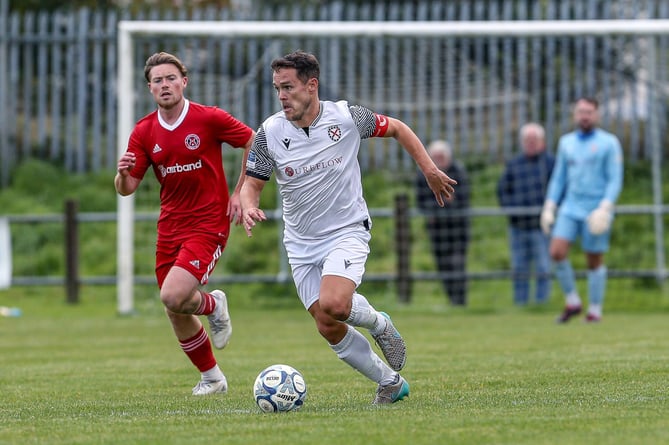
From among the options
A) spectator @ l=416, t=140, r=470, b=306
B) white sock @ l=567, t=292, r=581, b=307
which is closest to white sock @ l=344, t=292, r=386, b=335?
white sock @ l=567, t=292, r=581, b=307

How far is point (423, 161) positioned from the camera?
291 inches

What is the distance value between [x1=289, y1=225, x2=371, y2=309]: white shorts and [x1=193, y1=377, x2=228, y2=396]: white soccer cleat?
1148mm

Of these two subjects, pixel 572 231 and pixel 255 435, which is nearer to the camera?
pixel 255 435

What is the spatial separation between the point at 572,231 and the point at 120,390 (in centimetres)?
686

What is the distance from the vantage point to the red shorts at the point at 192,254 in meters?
8.33

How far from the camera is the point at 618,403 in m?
6.78

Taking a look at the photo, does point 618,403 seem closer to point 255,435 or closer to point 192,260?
point 255,435

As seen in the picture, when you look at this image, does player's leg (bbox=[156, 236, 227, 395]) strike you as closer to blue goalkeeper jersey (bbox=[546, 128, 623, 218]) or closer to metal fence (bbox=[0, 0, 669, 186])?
blue goalkeeper jersey (bbox=[546, 128, 623, 218])

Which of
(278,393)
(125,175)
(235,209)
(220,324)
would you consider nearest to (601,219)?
(220,324)

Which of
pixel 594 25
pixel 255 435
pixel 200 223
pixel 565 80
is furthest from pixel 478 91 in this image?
pixel 255 435

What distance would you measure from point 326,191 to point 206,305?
59.2 inches

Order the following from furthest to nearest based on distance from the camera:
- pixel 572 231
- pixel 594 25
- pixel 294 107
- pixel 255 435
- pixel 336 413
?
1. pixel 594 25
2. pixel 572 231
3. pixel 294 107
4. pixel 336 413
5. pixel 255 435

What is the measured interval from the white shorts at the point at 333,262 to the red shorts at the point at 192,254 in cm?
100

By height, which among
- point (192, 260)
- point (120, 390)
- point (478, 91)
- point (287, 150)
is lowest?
point (120, 390)
